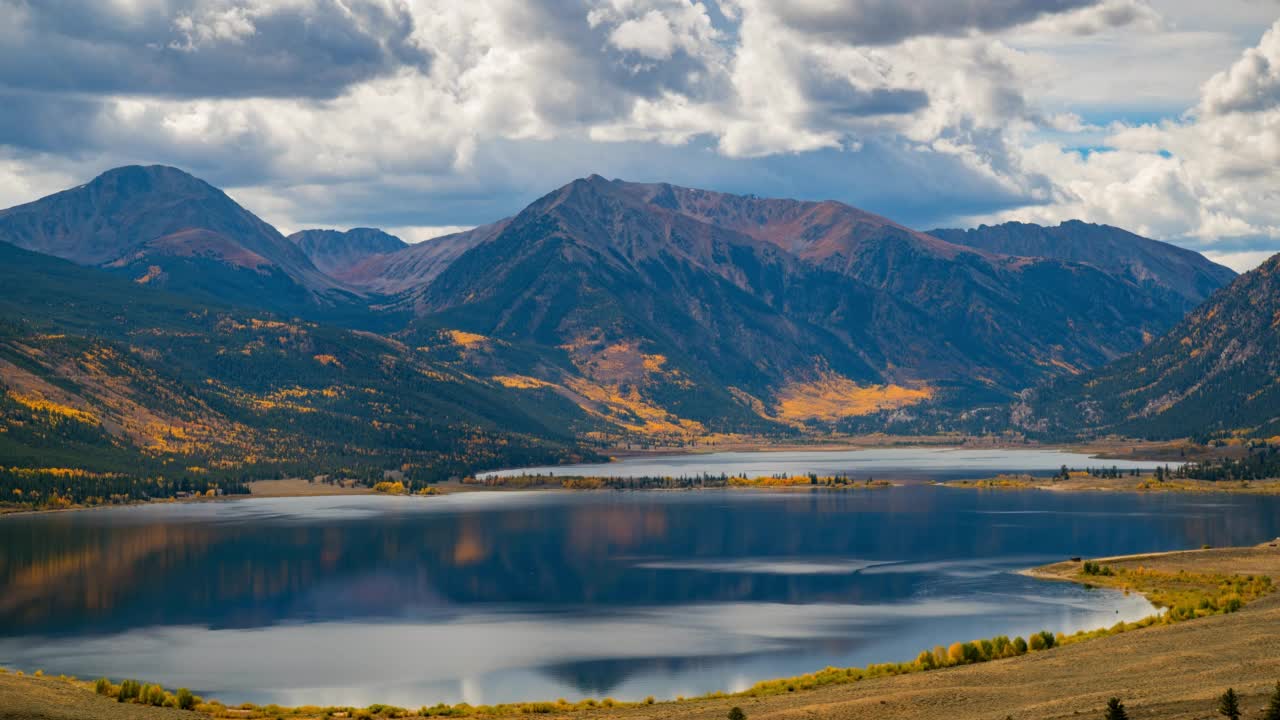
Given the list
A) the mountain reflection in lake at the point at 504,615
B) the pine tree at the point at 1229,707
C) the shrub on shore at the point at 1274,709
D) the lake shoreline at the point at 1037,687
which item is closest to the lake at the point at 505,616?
the mountain reflection in lake at the point at 504,615

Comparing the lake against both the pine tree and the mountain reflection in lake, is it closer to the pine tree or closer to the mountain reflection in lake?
the mountain reflection in lake

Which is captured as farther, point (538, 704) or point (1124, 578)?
point (1124, 578)

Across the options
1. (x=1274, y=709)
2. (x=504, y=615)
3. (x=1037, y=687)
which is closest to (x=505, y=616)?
(x=504, y=615)

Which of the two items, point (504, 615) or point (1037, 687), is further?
point (504, 615)

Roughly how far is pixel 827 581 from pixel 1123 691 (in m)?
94.3

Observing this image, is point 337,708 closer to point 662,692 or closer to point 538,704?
point 538,704

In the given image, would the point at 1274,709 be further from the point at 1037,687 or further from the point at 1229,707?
the point at 1037,687

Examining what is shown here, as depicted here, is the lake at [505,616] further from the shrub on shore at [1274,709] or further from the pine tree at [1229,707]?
the shrub on shore at [1274,709]

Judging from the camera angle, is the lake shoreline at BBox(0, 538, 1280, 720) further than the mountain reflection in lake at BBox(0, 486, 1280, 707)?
No

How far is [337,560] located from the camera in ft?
640

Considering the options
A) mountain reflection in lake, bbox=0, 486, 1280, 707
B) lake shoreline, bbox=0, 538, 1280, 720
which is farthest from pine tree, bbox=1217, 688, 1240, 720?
mountain reflection in lake, bbox=0, 486, 1280, 707

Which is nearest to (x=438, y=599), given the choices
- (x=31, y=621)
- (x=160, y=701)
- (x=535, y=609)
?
(x=535, y=609)

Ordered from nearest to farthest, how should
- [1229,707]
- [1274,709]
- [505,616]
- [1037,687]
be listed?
[1274,709]
[1229,707]
[1037,687]
[505,616]

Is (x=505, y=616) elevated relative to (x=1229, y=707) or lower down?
lower down
